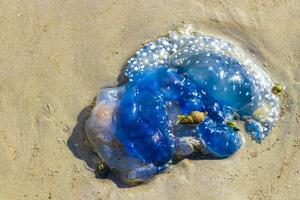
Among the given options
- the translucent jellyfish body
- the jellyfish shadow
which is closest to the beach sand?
the jellyfish shadow

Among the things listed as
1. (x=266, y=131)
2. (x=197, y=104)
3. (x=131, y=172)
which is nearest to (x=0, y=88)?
(x=131, y=172)

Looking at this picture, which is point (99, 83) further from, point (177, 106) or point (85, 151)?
point (177, 106)

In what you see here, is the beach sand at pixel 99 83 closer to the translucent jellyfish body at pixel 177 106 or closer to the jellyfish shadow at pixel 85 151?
the jellyfish shadow at pixel 85 151

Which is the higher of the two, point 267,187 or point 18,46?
point 18,46

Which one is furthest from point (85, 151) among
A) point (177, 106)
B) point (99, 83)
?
point (177, 106)

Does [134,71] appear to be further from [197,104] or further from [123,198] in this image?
[123,198]

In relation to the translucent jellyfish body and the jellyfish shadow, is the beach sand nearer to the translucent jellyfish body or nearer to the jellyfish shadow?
the jellyfish shadow

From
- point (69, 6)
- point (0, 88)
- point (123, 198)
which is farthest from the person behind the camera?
point (69, 6)
